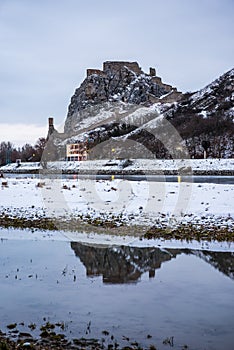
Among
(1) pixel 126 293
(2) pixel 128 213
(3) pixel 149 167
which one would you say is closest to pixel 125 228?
(2) pixel 128 213

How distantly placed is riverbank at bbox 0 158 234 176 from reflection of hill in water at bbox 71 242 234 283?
80.9 meters

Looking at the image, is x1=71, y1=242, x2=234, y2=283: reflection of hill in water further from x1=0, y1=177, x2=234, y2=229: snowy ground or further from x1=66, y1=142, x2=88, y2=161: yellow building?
x1=66, y1=142, x2=88, y2=161: yellow building

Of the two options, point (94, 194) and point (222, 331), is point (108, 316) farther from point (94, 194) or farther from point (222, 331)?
point (94, 194)

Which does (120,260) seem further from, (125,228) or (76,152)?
(76,152)

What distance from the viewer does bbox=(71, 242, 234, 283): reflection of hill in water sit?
37.5 feet

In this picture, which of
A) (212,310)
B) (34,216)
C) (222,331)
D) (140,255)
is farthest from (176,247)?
(34,216)

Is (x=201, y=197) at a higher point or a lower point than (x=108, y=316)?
higher

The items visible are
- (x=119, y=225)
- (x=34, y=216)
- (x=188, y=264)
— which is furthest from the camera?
(x=34, y=216)

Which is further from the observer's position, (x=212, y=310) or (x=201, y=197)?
(x=201, y=197)

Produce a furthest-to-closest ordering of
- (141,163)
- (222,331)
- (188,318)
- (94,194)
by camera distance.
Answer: (141,163)
(94,194)
(188,318)
(222,331)

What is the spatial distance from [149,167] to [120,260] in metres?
108

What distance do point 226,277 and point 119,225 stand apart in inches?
324

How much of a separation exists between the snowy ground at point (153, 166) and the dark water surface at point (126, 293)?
84.2m

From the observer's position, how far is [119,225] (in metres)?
18.8
